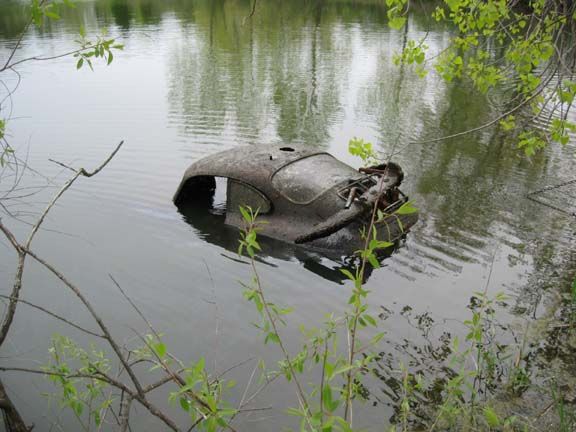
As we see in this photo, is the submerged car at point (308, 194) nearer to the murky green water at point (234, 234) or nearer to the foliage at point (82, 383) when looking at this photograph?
the murky green water at point (234, 234)

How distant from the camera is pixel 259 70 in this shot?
1650cm

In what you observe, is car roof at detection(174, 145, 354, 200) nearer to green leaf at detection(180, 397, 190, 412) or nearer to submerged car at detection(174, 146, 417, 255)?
submerged car at detection(174, 146, 417, 255)

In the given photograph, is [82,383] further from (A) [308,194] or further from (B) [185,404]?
(A) [308,194]

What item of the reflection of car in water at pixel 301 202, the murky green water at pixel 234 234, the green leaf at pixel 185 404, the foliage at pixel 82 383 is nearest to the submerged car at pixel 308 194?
the reflection of car in water at pixel 301 202

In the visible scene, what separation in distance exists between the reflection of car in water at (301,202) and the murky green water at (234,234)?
15cm

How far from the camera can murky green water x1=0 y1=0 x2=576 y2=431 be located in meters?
5.03

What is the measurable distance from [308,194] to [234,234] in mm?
1147

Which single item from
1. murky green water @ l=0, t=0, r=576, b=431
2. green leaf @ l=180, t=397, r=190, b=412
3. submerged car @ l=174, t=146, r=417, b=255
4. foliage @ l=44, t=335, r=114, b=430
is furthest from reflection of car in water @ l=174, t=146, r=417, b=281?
green leaf @ l=180, t=397, r=190, b=412

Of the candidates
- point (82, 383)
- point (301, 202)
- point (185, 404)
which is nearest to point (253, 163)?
point (301, 202)

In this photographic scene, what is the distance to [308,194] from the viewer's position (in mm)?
6250

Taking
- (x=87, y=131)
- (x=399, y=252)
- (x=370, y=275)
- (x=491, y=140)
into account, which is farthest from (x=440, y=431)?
(x=87, y=131)

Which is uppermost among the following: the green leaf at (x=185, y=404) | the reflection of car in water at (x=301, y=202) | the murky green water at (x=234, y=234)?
the green leaf at (x=185, y=404)

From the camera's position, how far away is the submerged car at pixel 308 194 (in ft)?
19.3

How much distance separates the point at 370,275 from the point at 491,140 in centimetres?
543
